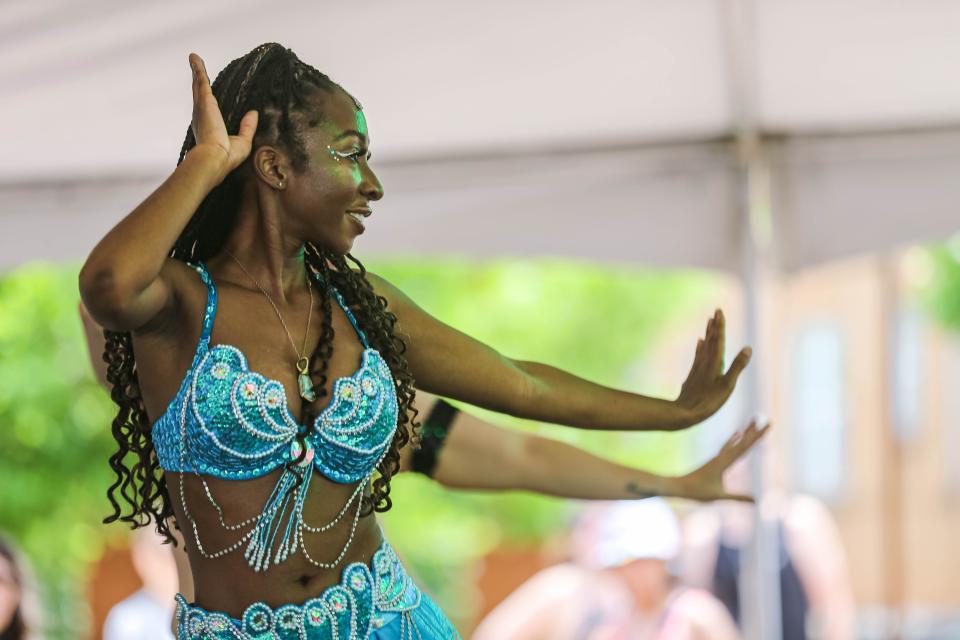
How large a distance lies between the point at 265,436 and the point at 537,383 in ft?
1.93

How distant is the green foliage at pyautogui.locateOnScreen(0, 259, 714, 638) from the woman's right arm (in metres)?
8.73

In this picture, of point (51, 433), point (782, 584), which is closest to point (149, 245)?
point (782, 584)

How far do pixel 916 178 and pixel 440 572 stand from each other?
11.2 meters

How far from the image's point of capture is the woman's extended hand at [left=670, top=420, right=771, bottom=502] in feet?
9.44

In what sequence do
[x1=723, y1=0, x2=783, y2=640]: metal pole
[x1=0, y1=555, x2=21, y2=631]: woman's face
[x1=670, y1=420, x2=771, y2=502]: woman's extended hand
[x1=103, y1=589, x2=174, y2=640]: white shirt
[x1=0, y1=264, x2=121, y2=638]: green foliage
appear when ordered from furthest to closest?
[x1=0, y1=264, x2=121, y2=638]: green foliage < [x1=103, y1=589, x2=174, y2=640]: white shirt < [x1=0, y1=555, x2=21, y2=631]: woman's face < [x1=723, y1=0, x2=783, y2=640]: metal pole < [x1=670, y1=420, x2=771, y2=502]: woman's extended hand

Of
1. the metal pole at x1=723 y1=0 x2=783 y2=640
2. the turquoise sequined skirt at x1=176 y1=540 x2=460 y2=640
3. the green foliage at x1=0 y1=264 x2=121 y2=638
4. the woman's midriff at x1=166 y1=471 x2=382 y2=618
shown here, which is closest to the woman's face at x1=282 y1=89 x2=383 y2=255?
the woman's midriff at x1=166 y1=471 x2=382 y2=618

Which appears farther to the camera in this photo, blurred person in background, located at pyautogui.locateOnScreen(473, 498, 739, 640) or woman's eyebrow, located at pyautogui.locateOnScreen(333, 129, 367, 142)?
blurred person in background, located at pyautogui.locateOnScreen(473, 498, 739, 640)

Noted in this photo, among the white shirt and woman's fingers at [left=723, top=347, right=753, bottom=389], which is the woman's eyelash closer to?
woman's fingers at [left=723, top=347, right=753, bottom=389]

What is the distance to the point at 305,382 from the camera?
2.12 meters

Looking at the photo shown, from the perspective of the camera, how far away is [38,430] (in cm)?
1273

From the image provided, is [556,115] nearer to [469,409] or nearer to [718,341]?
[718,341]

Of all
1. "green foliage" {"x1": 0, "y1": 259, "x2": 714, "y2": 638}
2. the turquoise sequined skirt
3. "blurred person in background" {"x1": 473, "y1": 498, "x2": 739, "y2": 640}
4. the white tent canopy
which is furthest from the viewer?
"green foliage" {"x1": 0, "y1": 259, "x2": 714, "y2": 638}

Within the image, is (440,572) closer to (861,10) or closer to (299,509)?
(861,10)


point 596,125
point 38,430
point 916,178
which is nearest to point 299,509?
point 596,125
